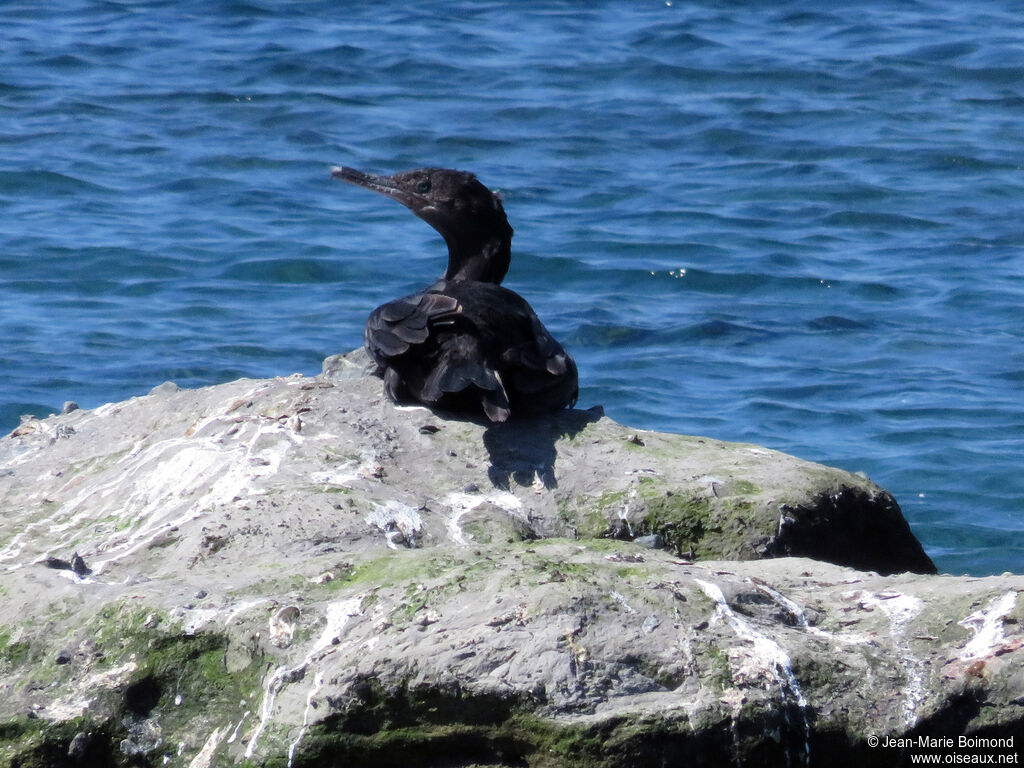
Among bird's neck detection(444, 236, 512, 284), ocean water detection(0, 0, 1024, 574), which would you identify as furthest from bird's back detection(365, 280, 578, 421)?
ocean water detection(0, 0, 1024, 574)

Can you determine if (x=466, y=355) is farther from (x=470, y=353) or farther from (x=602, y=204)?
(x=602, y=204)

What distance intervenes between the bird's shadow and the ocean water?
2.35 metres

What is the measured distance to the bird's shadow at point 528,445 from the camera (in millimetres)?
4871

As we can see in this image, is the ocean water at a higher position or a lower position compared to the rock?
lower

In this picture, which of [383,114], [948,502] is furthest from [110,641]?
[383,114]

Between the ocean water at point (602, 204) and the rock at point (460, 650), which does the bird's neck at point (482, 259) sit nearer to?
the rock at point (460, 650)

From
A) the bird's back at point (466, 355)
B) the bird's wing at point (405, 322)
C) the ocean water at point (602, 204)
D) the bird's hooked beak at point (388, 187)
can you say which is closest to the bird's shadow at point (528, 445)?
the bird's back at point (466, 355)

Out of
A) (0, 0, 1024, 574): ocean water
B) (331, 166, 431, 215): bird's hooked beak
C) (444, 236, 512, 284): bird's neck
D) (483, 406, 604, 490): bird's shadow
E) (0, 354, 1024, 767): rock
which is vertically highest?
(331, 166, 431, 215): bird's hooked beak

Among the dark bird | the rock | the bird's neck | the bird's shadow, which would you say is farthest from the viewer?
the bird's neck

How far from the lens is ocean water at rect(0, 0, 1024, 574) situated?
8617 millimetres

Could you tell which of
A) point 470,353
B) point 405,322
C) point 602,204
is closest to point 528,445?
point 470,353

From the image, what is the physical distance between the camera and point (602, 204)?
11.7 metres

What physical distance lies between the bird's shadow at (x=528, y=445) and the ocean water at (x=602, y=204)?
2.35 meters

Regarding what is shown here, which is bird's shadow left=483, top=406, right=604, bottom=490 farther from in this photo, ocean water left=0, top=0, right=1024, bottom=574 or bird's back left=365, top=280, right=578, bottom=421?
ocean water left=0, top=0, right=1024, bottom=574
